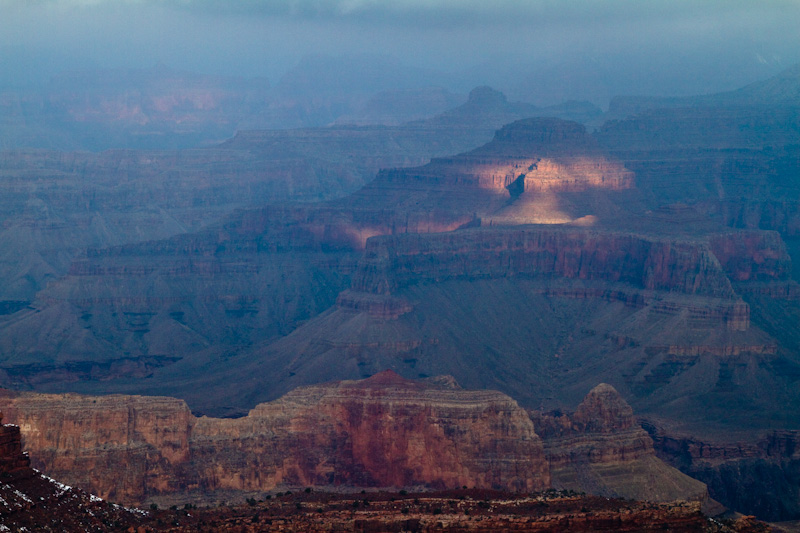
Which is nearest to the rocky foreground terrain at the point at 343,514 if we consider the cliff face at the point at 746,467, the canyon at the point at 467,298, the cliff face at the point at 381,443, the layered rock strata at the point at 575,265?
the cliff face at the point at 381,443

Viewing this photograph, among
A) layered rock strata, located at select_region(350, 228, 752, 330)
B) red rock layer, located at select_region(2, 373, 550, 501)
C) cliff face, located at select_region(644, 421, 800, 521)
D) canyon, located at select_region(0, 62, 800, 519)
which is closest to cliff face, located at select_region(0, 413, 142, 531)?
red rock layer, located at select_region(2, 373, 550, 501)

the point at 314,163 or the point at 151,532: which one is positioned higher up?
the point at 314,163

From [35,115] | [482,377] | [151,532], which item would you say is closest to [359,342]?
[482,377]

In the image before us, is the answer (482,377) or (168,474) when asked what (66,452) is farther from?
(482,377)

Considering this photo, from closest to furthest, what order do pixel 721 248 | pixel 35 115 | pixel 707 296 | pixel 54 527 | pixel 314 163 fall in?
pixel 54 527 < pixel 707 296 < pixel 721 248 < pixel 314 163 < pixel 35 115

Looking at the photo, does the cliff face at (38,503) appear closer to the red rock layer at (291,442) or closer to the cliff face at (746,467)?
the red rock layer at (291,442)

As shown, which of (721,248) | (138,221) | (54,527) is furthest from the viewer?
(138,221)

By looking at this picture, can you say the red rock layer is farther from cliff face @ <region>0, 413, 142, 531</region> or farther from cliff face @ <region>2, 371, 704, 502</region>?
cliff face @ <region>0, 413, 142, 531</region>

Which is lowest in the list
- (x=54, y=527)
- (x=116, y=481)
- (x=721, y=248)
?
(x=116, y=481)
